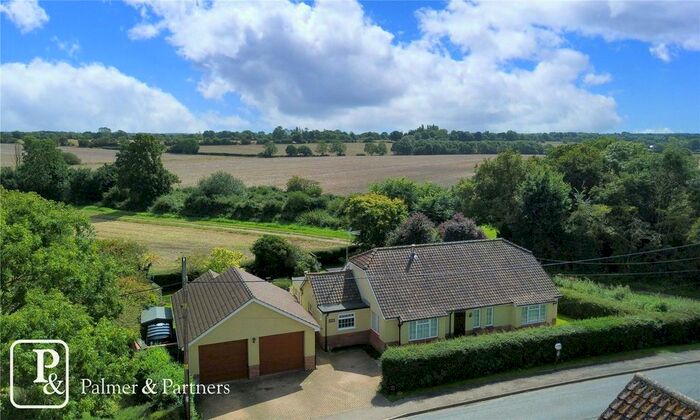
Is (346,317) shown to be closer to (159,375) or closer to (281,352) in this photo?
(281,352)

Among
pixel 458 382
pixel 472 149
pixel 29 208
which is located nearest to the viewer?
pixel 29 208

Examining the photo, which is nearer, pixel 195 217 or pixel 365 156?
pixel 195 217

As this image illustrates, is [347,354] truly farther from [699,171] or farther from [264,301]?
[699,171]

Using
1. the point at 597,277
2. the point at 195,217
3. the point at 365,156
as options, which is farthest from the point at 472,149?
the point at 597,277

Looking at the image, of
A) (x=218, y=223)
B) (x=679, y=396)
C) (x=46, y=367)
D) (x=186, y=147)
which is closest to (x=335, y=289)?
(x=46, y=367)

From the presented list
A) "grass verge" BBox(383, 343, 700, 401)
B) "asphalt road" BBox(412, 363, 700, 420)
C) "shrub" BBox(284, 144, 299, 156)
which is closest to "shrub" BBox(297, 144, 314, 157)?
"shrub" BBox(284, 144, 299, 156)

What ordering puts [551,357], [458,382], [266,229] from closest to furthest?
[458,382]
[551,357]
[266,229]

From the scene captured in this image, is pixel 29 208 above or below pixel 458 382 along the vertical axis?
above
